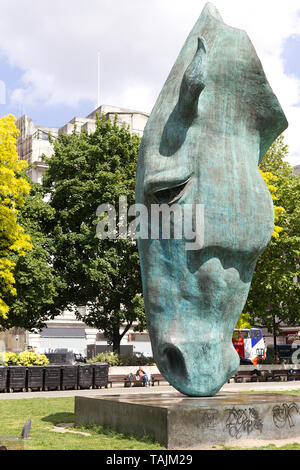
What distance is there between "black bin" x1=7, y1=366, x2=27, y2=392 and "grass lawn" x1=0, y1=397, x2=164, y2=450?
5.98 metres

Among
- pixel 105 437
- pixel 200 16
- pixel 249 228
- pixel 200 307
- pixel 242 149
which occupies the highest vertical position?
pixel 200 16

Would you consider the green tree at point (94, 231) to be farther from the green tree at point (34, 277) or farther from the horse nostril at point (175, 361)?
the horse nostril at point (175, 361)

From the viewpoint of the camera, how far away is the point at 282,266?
103ft

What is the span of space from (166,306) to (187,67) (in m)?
4.33

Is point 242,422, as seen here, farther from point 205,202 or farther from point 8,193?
point 8,193

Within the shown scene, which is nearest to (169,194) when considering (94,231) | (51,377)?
(51,377)

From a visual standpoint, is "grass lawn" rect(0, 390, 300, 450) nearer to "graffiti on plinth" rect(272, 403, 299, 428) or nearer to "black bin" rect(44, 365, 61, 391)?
"graffiti on plinth" rect(272, 403, 299, 428)

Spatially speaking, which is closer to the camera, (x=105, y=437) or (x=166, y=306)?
(x=105, y=437)

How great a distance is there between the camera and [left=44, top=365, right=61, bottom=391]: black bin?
2145cm

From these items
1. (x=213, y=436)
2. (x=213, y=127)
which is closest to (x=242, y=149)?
(x=213, y=127)

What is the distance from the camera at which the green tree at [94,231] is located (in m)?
27.6

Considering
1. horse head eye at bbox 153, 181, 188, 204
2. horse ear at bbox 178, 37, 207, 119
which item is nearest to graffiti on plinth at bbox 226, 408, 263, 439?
horse head eye at bbox 153, 181, 188, 204
